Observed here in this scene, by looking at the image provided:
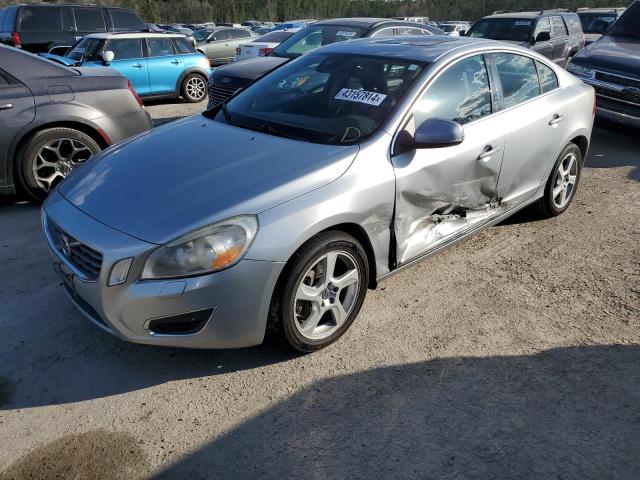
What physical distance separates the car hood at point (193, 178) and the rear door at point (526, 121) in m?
1.50

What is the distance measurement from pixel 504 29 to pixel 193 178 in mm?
10270

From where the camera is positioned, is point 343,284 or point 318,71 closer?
point 343,284

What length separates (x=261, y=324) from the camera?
8.98ft

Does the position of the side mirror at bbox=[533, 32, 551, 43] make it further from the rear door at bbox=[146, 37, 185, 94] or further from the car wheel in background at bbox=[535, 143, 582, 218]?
the rear door at bbox=[146, 37, 185, 94]

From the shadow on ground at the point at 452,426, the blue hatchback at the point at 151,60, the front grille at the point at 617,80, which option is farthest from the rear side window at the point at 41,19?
the shadow on ground at the point at 452,426

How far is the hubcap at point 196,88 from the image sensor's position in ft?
36.2

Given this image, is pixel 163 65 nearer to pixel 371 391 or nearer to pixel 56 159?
pixel 56 159

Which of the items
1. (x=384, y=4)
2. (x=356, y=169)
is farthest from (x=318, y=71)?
(x=384, y=4)

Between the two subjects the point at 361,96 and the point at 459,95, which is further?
the point at 459,95

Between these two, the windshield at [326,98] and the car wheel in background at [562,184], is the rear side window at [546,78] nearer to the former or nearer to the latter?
the car wheel in background at [562,184]

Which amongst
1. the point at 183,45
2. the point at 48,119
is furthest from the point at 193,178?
the point at 183,45

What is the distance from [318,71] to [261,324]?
2120 mm

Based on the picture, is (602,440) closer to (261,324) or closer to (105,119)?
(261,324)

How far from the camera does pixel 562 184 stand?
4887mm
